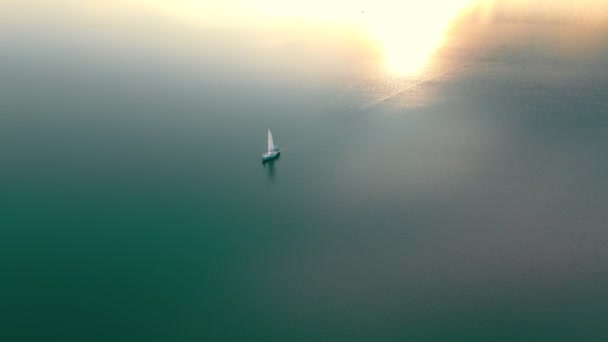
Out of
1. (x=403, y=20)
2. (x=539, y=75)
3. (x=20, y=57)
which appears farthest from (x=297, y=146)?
(x=403, y=20)

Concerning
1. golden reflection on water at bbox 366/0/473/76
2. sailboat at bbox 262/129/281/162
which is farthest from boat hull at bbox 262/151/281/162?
golden reflection on water at bbox 366/0/473/76

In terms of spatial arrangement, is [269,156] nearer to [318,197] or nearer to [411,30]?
[318,197]

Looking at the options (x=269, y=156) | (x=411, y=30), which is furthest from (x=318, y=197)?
(x=411, y=30)

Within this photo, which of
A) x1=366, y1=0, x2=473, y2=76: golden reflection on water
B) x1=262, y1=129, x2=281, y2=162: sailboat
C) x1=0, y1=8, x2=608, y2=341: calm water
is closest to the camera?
x1=0, y1=8, x2=608, y2=341: calm water

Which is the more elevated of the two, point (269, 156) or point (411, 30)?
point (411, 30)

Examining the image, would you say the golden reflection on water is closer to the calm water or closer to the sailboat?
the calm water

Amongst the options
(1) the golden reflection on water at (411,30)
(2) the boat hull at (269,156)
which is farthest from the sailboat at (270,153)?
(1) the golden reflection on water at (411,30)

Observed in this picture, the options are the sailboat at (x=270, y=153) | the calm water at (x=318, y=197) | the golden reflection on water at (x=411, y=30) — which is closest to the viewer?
the calm water at (x=318, y=197)

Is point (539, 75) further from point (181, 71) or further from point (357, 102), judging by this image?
point (181, 71)

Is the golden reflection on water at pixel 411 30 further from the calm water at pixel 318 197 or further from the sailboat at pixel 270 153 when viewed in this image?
the sailboat at pixel 270 153
